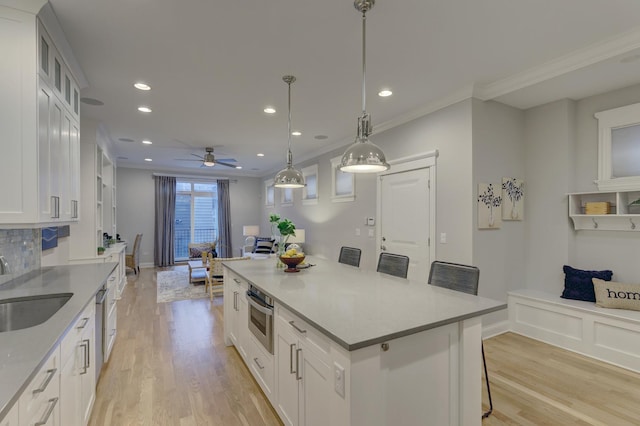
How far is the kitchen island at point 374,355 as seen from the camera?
1366 millimetres

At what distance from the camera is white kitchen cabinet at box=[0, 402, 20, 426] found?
0.93 metres

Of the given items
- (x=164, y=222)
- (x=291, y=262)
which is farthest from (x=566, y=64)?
(x=164, y=222)

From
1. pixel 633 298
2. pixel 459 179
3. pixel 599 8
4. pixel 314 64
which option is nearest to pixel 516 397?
pixel 633 298

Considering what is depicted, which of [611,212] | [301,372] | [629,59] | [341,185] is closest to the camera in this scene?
[301,372]

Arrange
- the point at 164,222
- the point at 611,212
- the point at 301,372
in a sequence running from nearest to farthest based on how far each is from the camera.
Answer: the point at 301,372 → the point at 611,212 → the point at 164,222

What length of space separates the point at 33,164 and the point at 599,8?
3842mm

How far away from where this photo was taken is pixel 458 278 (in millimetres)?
2254

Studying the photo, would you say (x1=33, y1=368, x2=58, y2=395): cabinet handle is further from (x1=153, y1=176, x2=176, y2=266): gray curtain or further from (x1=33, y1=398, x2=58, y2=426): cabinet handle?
(x1=153, y1=176, x2=176, y2=266): gray curtain

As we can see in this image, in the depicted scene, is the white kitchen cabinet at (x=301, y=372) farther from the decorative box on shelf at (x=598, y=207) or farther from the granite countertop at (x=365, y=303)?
the decorative box on shelf at (x=598, y=207)

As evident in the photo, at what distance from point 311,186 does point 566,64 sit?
475cm

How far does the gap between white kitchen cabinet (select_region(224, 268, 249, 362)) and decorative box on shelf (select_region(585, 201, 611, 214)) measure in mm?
3694

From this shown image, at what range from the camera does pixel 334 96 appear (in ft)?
11.9

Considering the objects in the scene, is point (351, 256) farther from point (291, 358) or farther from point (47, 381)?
point (47, 381)

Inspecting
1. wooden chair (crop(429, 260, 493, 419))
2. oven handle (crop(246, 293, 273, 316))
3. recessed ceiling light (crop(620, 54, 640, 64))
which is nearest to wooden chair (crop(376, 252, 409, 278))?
wooden chair (crop(429, 260, 493, 419))
